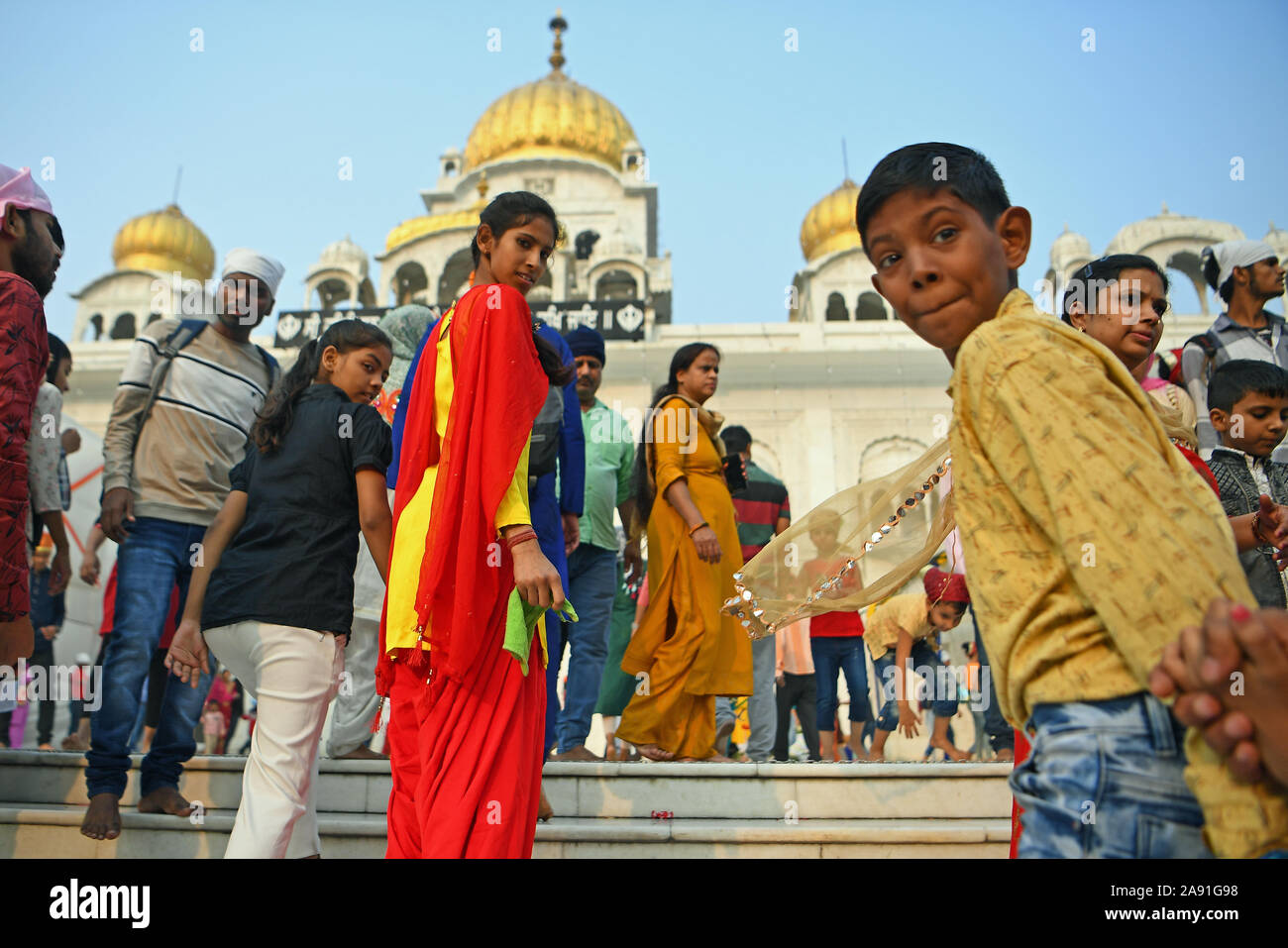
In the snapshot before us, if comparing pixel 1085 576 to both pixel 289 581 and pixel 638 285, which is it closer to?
pixel 289 581

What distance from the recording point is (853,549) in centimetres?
171

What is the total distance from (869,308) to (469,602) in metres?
23.5

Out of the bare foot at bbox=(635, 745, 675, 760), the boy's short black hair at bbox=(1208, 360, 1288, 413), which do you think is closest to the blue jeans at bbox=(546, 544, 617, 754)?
the bare foot at bbox=(635, 745, 675, 760)

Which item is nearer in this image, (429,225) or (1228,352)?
(1228,352)

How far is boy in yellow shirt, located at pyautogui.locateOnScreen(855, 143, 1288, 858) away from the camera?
909 mm

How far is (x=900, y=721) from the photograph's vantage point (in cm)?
429

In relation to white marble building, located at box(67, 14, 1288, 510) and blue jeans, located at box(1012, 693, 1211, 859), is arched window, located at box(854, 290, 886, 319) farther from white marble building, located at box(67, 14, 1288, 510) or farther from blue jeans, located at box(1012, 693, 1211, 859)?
blue jeans, located at box(1012, 693, 1211, 859)

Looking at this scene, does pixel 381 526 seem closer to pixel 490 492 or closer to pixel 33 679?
pixel 490 492

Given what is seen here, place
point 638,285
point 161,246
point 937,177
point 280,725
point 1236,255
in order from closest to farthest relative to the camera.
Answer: point 937,177 < point 280,725 < point 1236,255 < point 638,285 < point 161,246

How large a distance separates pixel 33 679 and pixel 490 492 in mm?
5307

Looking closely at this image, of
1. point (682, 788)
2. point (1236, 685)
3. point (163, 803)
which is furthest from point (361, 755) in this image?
point (1236, 685)

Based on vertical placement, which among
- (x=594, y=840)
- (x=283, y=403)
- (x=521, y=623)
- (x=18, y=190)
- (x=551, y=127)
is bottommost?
(x=594, y=840)

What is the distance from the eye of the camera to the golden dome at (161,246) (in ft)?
88.4
